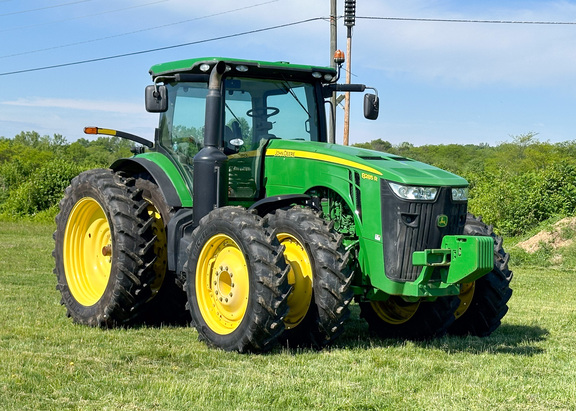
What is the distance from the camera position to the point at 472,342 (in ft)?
25.5

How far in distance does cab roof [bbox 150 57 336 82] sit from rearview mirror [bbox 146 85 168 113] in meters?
0.45

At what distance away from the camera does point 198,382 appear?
576 centimetres

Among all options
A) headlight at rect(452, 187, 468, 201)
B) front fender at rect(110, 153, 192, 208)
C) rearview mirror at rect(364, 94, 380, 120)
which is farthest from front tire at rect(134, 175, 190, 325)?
headlight at rect(452, 187, 468, 201)

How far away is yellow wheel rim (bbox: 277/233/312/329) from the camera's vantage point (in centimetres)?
709

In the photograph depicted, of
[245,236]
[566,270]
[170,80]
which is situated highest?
[170,80]

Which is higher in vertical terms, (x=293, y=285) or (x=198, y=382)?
(x=293, y=285)

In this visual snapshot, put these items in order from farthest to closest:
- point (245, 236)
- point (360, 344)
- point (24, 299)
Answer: point (24, 299)
point (360, 344)
point (245, 236)

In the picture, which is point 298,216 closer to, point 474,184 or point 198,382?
point 198,382

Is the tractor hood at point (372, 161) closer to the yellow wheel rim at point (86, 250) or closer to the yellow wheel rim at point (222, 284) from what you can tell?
the yellow wheel rim at point (222, 284)

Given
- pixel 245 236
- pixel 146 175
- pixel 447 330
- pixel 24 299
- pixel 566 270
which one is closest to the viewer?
pixel 245 236

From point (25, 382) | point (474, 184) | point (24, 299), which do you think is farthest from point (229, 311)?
point (474, 184)

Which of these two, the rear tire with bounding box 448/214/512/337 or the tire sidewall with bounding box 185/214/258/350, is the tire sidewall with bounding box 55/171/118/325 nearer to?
the tire sidewall with bounding box 185/214/258/350

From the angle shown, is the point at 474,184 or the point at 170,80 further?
the point at 474,184

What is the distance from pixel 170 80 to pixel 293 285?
316cm
